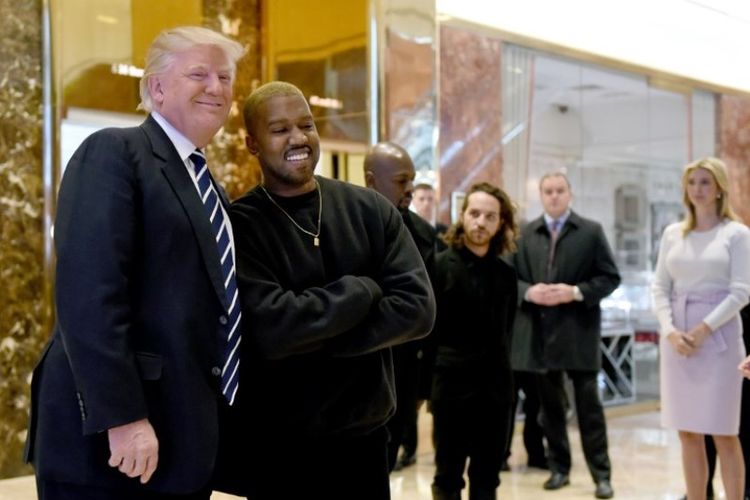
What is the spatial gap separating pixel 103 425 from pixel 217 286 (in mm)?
360

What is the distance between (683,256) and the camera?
4.41 meters

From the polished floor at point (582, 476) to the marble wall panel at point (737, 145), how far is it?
388cm

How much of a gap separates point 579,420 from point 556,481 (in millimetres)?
423

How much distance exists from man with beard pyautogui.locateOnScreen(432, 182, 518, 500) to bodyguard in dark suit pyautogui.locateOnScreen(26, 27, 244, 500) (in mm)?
1857

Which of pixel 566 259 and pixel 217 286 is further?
pixel 566 259

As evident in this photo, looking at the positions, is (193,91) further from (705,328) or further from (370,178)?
(705,328)

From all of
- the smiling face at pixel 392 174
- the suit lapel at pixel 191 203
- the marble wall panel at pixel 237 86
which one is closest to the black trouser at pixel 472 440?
the smiling face at pixel 392 174

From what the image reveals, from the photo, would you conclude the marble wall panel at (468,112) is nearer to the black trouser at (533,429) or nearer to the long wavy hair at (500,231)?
the black trouser at (533,429)

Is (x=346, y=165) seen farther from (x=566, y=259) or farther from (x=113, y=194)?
(x=113, y=194)

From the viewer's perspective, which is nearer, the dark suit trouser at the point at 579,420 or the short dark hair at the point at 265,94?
the short dark hair at the point at 265,94

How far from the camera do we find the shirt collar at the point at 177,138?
2021 millimetres

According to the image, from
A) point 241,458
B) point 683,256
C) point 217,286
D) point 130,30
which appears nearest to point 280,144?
point 217,286

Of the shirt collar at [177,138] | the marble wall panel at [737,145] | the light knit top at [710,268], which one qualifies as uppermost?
the marble wall panel at [737,145]

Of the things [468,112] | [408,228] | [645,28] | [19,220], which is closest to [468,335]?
[408,228]
